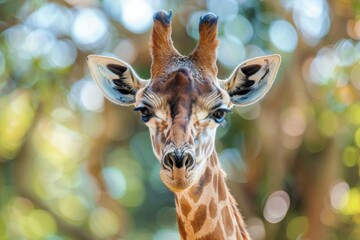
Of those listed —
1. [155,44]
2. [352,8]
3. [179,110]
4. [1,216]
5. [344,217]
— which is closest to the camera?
[179,110]

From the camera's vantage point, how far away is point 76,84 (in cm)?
1206

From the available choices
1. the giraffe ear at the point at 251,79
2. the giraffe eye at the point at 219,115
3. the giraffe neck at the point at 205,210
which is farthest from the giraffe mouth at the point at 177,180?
the giraffe ear at the point at 251,79

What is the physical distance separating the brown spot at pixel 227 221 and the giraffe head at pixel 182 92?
336mm

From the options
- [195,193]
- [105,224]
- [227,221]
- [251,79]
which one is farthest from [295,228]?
[195,193]

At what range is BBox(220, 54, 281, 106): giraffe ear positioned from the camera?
4613mm

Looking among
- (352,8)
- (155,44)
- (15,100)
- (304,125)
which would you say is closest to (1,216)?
(15,100)

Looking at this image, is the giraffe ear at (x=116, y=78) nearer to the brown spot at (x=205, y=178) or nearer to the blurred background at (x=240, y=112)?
→ the brown spot at (x=205, y=178)

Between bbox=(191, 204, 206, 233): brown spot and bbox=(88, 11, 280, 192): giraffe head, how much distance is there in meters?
0.24

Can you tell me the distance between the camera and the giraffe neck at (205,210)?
168 inches

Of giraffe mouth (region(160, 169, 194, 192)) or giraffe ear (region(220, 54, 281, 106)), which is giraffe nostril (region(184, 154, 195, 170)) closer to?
giraffe mouth (region(160, 169, 194, 192))

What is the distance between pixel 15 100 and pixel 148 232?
489 centimetres

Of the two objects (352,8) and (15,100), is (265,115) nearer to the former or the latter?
(352,8)

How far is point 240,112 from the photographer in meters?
12.0

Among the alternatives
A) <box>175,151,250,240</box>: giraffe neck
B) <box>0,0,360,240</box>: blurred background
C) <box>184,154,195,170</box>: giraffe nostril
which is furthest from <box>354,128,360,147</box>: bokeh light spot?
<box>184,154,195,170</box>: giraffe nostril
